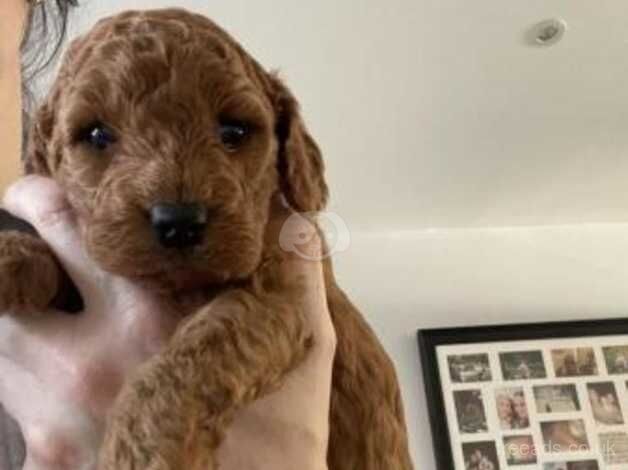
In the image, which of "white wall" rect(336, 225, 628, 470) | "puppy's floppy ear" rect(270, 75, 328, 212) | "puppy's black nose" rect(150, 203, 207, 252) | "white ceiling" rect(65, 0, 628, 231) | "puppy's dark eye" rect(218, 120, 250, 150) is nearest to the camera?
"puppy's black nose" rect(150, 203, 207, 252)

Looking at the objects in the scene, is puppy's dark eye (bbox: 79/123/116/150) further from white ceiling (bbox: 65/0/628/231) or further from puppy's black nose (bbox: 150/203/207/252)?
white ceiling (bbox: 65/0/628/231)

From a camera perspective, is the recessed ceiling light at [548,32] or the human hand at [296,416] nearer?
the human hand at [296,416]

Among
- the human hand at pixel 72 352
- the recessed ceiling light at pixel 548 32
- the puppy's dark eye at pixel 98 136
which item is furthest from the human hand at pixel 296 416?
the recessed ceiling light at pixel 548 32

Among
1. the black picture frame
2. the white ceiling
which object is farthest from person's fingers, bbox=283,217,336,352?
the black picture frame

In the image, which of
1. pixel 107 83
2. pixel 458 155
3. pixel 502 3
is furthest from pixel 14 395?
pixel 458 155

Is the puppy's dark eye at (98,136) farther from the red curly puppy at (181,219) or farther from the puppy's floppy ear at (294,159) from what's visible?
the puppy's floppy ear at (294,159)
